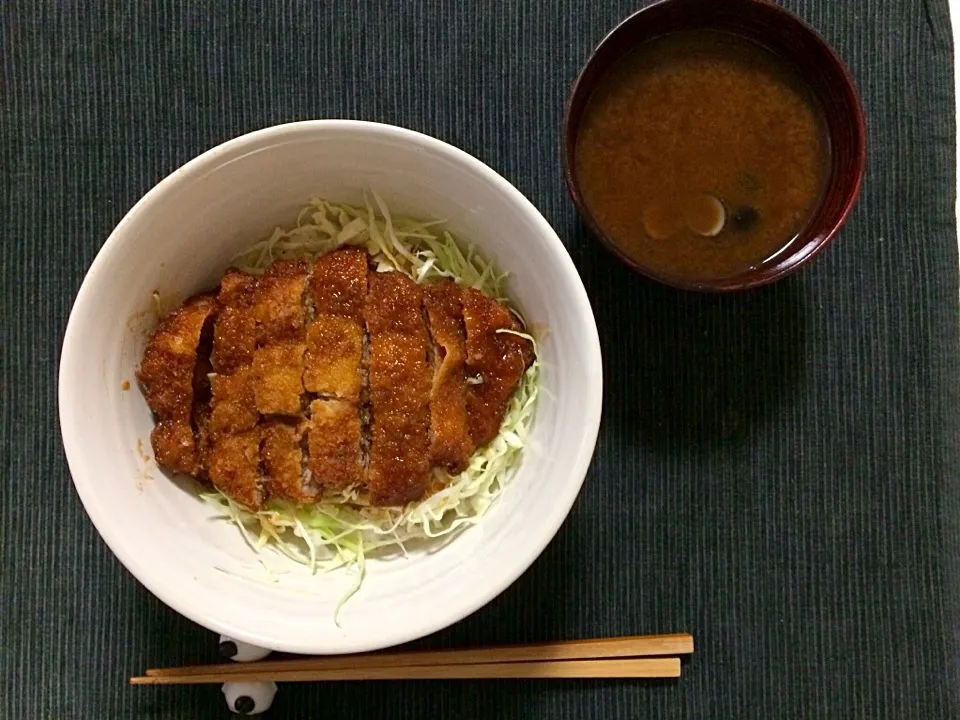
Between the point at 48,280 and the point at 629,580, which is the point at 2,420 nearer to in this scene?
the point at 48,280

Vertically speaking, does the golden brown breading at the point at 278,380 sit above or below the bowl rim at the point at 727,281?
below

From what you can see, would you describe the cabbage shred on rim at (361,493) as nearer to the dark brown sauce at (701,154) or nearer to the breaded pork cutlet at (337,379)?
the breaded pork cutlet at (337,379)

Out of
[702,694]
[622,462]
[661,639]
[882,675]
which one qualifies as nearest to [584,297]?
[622,462]

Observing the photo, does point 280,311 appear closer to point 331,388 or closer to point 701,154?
point 331,388

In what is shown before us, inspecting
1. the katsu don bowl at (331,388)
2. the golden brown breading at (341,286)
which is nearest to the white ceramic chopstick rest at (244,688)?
the katsu don bowl at (331,388)

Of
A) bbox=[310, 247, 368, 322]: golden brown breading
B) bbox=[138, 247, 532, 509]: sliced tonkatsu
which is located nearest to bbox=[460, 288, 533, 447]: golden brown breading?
bbox=[138, 247, 532, 509]: sliced tonkatsu

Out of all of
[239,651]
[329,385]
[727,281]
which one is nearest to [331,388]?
[329,385]

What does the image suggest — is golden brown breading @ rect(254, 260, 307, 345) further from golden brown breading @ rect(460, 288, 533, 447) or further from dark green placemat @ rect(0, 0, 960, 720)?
dark green placemat @ rect(0, 0, 960, 720)
